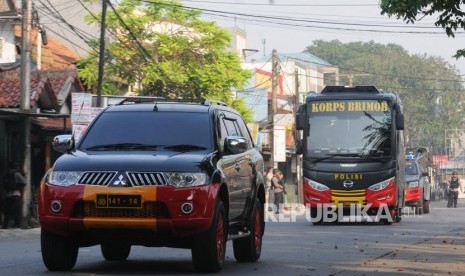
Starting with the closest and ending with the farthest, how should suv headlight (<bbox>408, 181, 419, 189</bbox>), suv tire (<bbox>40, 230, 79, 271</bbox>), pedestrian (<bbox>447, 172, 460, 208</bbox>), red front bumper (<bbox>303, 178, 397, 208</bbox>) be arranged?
1. suv tire (<bbox>40, 230, 79, 271</bbox>)
2. red front bumper (<bbox>303, 178, 397, 208</bbox>)
3. suv headlight (<bbox>408, 181, 419, 189</bbox>)
4. pedestrian (<bbox>447, 172, 460, 208</bbox>)

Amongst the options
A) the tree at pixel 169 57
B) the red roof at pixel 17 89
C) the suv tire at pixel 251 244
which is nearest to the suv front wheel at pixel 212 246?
the suv tire at pixel 251 244

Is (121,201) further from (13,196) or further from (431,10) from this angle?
(13,196)

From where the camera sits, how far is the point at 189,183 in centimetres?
1204

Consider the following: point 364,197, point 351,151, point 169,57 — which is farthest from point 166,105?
point 169,57

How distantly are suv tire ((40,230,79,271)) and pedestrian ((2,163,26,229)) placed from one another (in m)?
15.7

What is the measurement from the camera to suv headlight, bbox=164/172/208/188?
12.0 metres

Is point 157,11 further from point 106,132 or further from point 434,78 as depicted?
point 434,78

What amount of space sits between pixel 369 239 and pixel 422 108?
10058cm

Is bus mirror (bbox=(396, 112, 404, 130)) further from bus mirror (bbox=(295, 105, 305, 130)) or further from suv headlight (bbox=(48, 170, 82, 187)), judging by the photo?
suv headlight (bbox=(48, 170, 82, 187))

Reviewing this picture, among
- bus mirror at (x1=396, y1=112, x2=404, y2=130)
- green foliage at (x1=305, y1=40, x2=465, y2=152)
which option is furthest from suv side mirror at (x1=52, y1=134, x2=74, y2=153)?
green foliage at (x1=305, y1=40, x2=465, y2=152)

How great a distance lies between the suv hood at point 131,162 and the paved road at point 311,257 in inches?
46.3

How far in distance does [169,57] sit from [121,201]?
4263cm

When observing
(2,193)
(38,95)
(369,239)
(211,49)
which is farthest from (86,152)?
(211,49)

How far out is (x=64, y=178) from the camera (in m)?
12.1
